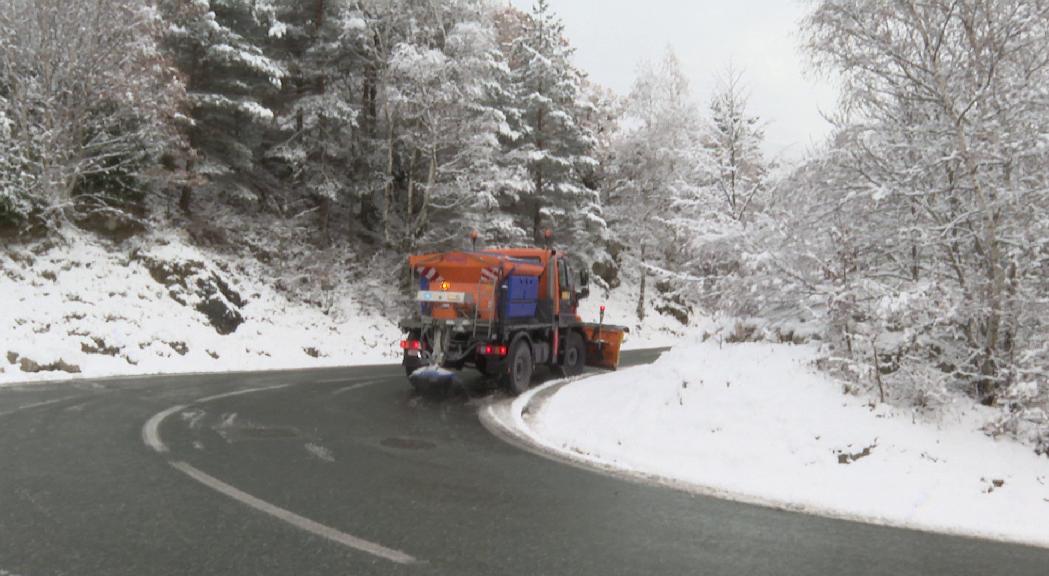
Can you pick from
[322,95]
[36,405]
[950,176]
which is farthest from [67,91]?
[950,176]

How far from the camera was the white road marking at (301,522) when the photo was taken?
4297 millimetres

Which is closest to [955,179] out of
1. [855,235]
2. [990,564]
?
[855,235]

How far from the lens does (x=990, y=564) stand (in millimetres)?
4727

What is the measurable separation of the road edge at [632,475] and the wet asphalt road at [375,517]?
0.67 feet

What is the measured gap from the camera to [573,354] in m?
15.8

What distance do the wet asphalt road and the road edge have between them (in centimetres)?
20

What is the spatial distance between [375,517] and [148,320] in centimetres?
1370

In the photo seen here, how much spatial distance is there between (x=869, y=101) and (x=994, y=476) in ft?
16.2

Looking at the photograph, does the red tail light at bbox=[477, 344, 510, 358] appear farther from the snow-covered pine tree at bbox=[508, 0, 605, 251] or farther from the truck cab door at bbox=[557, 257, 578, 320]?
the snow-covered pine tree at bbox=[508, 0, 605, 251]

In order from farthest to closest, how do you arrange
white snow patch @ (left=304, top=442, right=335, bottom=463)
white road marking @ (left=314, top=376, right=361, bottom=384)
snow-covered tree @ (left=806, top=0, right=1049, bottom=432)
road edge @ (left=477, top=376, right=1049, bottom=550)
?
white road marking @ (left=314, top=376, right=361, bottom=384)
snow-covered tree @ (left=806, top=0, right=1049, bottom=432)
white snow patch @ (left=304, top=442, right=335, bottom=463)
road edge @ (left=477, top=376, right=1049, bottom=550)

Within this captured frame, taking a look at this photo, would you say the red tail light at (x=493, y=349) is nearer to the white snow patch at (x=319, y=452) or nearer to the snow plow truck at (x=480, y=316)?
the snow plow truck at (x=480, y=316)

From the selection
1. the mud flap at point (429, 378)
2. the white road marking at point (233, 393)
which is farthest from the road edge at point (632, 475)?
the white road marking at point (233, 393)

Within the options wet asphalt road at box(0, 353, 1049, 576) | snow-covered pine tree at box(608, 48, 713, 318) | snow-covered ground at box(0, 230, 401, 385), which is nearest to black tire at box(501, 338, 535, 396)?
wet asphalt road at box(0, 353, 1049, 576)

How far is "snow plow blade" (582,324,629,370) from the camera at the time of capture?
16.2m
